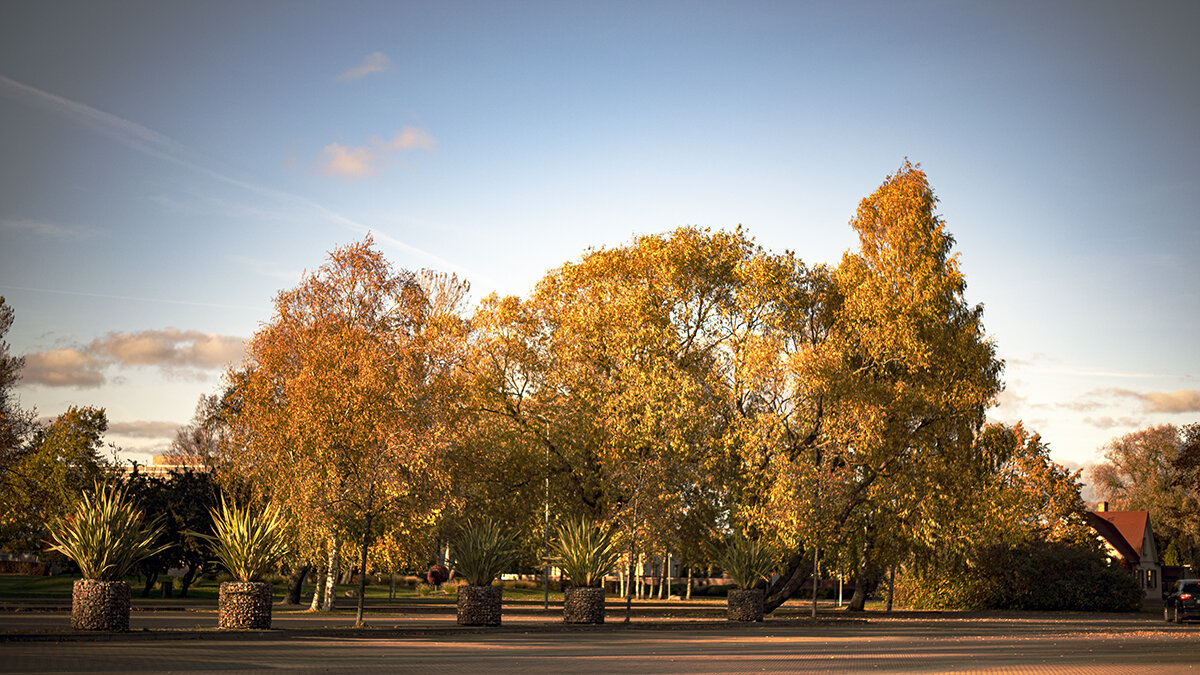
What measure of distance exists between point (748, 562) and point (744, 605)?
127 centimetres

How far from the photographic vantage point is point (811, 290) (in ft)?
123

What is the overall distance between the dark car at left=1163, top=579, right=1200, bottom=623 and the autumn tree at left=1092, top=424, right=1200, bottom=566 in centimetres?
4153

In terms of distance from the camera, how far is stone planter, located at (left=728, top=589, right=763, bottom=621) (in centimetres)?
3125

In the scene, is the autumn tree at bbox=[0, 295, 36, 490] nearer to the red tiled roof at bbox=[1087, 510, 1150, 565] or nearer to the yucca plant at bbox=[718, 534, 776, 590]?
the yucca plant at bbox=[718, 534, 776, 590]

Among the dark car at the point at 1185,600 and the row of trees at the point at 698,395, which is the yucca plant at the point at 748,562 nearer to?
the row of trees at the point at 698,395

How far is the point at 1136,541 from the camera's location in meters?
77.8

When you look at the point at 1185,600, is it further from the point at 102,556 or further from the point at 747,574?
the point at 102,556

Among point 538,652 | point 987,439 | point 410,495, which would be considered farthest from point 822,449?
point 538,652

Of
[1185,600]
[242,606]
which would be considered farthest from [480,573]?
[1185,600]

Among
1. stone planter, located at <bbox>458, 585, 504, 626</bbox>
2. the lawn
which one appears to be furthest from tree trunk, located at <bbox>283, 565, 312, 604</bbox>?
stone planter, located at <bbox>458, 585, 504, 626</bbox>

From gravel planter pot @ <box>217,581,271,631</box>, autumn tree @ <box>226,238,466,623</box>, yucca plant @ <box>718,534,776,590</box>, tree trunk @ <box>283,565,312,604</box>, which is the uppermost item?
autumn tree @ <box>226,238,466,623</box>

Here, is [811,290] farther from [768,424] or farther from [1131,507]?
[1131,507]

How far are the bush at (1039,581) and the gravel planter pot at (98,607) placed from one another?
37.7 m

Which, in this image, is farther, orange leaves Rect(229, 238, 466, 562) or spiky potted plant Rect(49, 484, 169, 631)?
orange leaves Rect(229, 238, 466, 562)
